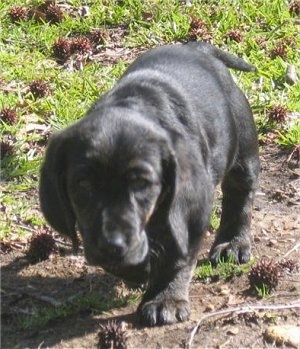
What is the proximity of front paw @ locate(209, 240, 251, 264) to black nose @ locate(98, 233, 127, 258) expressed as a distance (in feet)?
4.43

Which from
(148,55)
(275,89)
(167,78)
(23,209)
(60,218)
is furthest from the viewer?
(275,89)

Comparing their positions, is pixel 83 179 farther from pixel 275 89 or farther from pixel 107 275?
pixel 275 89

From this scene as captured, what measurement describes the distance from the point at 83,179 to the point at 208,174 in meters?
0.81

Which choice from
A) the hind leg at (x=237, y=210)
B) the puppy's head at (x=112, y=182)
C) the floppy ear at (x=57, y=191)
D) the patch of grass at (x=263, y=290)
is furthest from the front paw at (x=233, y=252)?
the floppy ear at (x=57, y=191)

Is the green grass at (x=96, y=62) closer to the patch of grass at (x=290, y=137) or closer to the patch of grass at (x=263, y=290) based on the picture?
the patch of grass at (x=290, y=137)

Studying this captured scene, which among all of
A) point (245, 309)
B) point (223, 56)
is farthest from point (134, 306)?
point (223, 56)

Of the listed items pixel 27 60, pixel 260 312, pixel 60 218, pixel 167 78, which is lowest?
pixel 27 60

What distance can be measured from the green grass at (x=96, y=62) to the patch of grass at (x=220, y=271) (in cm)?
62

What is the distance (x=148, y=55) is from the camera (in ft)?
18.0

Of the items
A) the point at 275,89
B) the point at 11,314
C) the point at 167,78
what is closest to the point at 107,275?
the point at 11,314

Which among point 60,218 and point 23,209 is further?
A: point 23,209

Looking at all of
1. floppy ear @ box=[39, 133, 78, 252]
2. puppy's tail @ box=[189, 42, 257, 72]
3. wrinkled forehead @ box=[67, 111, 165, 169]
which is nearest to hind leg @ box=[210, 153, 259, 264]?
puppy's tail @ box=[189, 42, 257, 72]

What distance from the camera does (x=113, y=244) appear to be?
4008 mm

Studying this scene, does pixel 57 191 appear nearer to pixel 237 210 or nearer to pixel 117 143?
pixel 117 143
